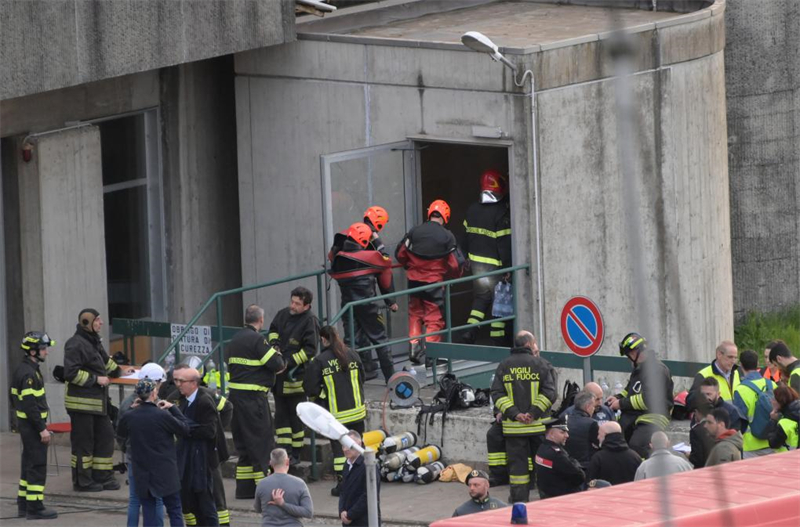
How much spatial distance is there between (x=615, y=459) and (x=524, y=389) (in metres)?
1.58

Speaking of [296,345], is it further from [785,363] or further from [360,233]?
[785,363]

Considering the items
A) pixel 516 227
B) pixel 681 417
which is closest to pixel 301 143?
pixel 516 227

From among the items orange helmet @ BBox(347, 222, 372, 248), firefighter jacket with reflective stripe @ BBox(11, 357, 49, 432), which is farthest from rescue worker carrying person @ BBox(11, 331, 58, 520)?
orange helmet @ BBox(347, 222, 372, 248)

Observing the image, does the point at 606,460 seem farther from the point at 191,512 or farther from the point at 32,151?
the point at 32,151

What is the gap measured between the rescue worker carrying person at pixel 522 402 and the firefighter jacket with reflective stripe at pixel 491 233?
293 centimetres

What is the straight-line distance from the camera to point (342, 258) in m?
14.5

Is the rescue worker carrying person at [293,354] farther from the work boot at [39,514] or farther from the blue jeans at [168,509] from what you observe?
the blue jeans at [168,509]

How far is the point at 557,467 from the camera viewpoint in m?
11.1

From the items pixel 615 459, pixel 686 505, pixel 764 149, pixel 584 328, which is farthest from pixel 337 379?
pixel 764 149

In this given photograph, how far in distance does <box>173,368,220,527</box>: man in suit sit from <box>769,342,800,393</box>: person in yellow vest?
14.6 ft

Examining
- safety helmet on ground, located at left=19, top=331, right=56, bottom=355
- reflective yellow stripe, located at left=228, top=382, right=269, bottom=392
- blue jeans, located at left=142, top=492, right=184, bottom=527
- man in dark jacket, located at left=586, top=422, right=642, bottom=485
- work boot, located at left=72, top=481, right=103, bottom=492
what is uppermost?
safety helmet on ground, located at left=19, top=331, right=56, bottom=355

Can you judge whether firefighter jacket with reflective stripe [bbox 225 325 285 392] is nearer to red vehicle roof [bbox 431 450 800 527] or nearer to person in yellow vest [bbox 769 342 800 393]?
person in yellow vest [bbox 769 342 800 393]

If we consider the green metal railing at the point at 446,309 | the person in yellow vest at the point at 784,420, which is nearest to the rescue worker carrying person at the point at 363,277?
the green metal railing at the point at 446,309

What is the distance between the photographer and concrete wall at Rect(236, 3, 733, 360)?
573 inches
